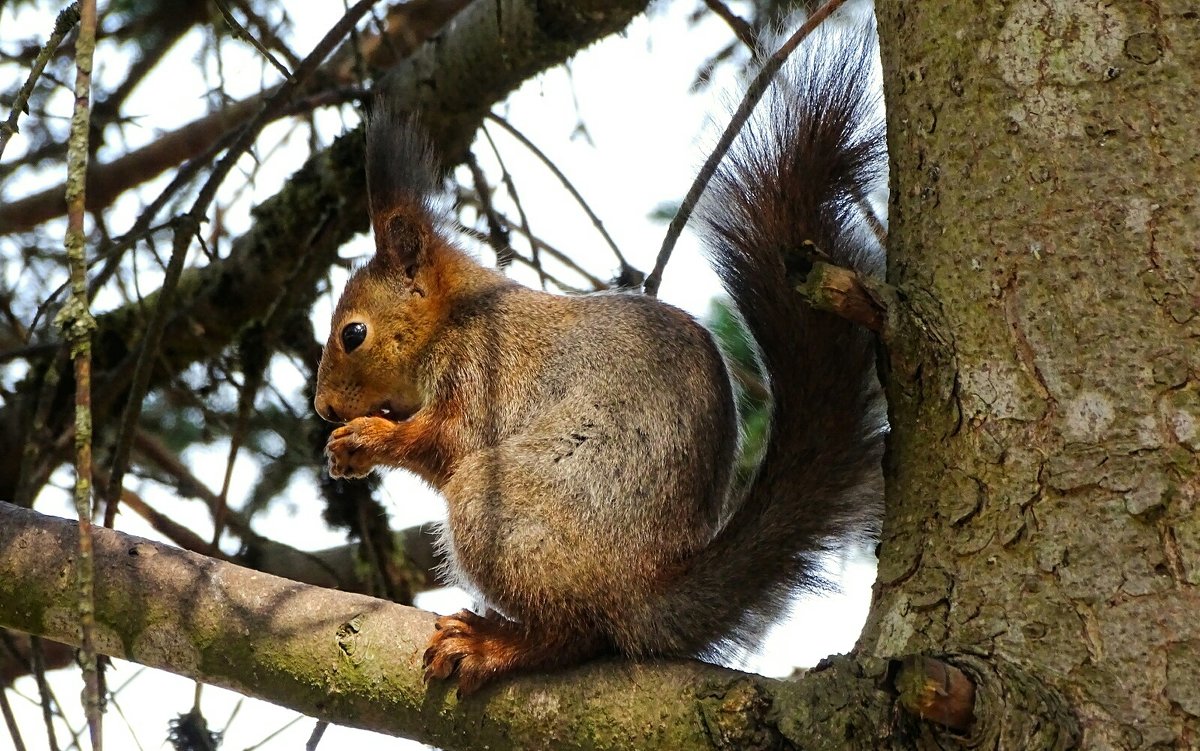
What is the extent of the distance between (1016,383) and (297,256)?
6.75ft

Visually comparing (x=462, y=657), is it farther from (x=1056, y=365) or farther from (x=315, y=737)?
(x=1056, y=365)

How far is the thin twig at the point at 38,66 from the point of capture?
1234 millimetres

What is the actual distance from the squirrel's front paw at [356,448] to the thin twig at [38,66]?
1061mm

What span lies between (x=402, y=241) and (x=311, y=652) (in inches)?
47.6

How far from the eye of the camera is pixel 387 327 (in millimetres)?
2580

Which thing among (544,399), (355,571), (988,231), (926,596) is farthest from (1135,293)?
(355,571)

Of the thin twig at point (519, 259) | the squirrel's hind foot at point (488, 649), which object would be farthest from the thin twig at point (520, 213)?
the squirrel's hind foot at point (488, 649)

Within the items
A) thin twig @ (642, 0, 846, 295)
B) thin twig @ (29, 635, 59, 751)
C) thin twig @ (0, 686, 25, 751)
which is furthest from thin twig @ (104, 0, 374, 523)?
thin twig @ (642, 0, 846, 295)

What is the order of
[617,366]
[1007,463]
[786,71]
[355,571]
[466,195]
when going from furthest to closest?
1. [466,195]
2. [355,571]
3. [617,366]
4. [786,71]
5. [1007,463]

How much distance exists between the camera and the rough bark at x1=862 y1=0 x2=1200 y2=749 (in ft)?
4.22

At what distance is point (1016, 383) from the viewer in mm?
1419

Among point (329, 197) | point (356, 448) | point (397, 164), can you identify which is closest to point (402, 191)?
point (397, 164)

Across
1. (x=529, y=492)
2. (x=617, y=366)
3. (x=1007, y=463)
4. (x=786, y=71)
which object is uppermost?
(x=786, y=71)

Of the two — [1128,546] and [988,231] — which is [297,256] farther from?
[1128,546]
